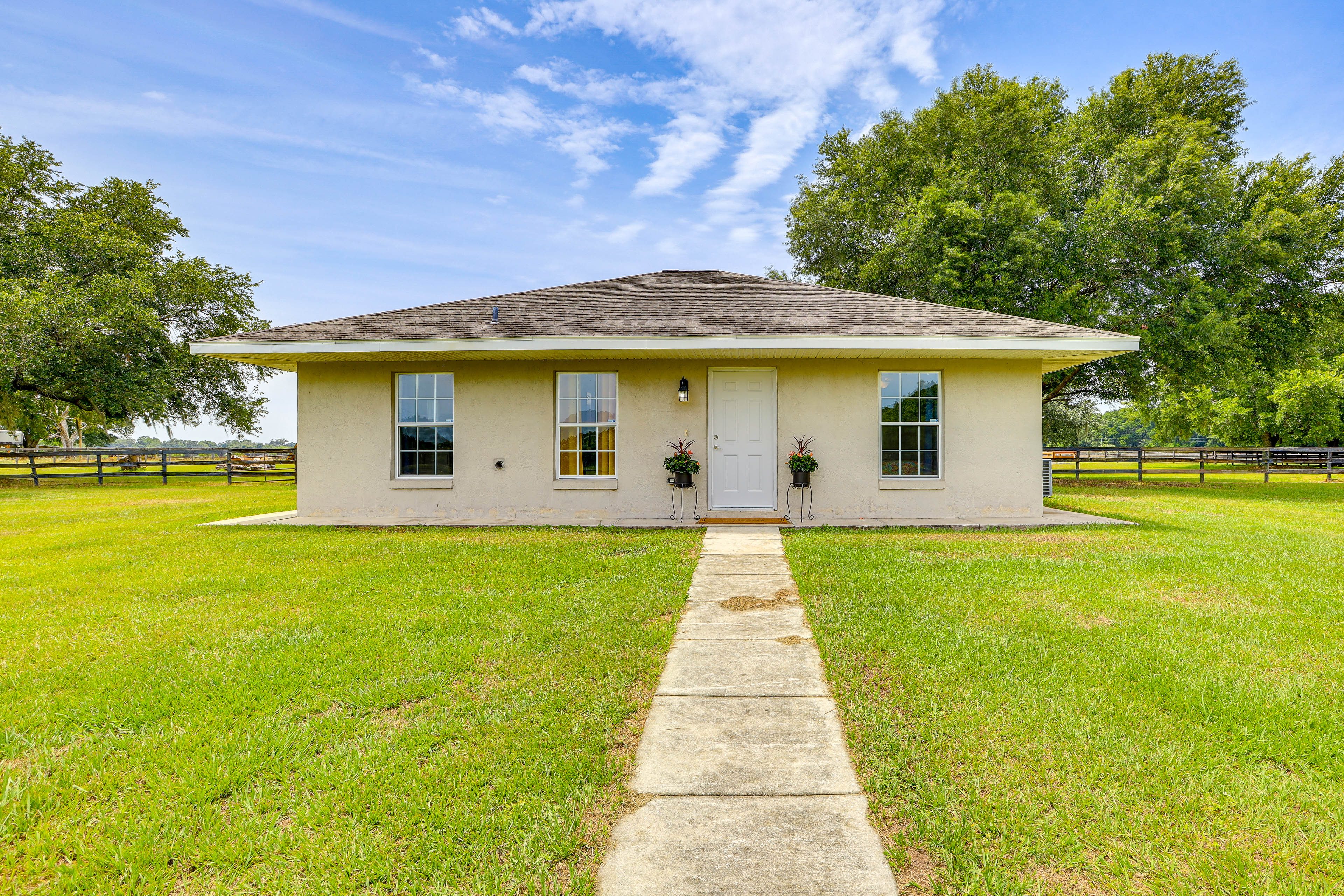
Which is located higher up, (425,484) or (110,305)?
(110,305)

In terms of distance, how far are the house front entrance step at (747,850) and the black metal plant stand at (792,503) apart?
676 centimetres

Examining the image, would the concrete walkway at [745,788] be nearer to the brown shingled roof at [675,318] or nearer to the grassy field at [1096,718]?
the grassy field at [1096,718]

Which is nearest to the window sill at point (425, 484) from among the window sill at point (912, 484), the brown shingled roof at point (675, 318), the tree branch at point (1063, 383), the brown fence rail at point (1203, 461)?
the brown shingled roof at point (675, 318)

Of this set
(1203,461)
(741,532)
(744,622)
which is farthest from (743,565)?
(1203,461)

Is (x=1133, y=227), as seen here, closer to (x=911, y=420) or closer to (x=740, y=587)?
(x=911, y=420)

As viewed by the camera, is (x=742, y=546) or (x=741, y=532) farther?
(x=741, y=532)

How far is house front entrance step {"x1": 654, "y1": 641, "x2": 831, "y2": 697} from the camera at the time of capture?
9.61 ft

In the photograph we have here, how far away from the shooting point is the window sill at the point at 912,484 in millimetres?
8727

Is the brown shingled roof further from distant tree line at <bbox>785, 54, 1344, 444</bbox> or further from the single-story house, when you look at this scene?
distant tree line at <bbox>785, 54, 1344, 444</bbox>

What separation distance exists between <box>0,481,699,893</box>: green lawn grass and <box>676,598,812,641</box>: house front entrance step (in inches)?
7.5

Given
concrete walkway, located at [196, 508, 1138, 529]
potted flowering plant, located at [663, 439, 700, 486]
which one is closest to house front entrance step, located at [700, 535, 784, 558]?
concrete walkway, located at [196, 508, 1138, 529]

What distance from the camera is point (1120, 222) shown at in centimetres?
1487

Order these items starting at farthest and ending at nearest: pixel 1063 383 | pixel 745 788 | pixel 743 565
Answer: pixel 1063 383
pixel 743 565
pixel 745 788

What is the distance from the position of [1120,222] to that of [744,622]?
55.9 ft
